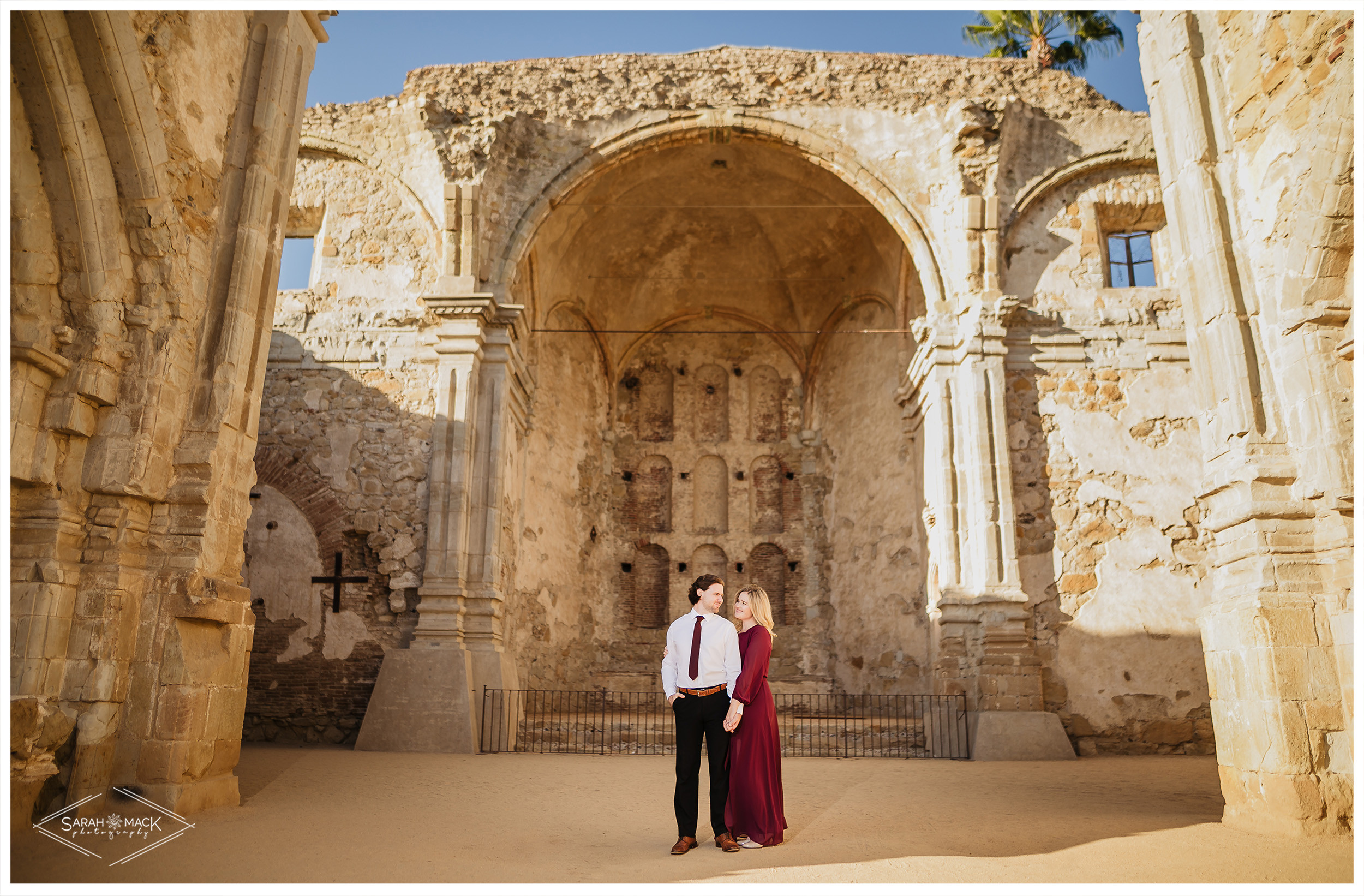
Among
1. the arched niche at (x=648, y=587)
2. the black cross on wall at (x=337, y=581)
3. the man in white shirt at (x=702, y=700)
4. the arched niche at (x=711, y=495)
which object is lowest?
the man in white shirt at (x=702, y=700)

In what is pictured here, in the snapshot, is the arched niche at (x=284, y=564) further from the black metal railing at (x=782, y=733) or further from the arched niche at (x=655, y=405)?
the arched niche at (x=655, y=405)

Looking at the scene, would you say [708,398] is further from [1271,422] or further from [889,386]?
[1271,422]

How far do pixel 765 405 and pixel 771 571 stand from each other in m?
3.34

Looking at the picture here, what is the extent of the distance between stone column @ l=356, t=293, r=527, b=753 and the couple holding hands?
6161mm

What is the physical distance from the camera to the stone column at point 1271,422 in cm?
519

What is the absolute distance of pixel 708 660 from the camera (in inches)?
196

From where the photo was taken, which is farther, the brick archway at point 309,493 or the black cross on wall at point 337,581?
the brick archway at point 309,493

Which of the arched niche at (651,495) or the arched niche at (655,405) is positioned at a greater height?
Result: the arched niche at (655,405)

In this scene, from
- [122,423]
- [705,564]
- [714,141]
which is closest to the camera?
[122,423]

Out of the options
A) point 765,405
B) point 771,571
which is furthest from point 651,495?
point 765,405

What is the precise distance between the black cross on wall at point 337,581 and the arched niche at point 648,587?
6586 millimetres

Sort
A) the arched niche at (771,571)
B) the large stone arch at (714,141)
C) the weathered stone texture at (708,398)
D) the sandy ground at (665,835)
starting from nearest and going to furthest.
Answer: the sandy ground at (665,835)
the weathered stone texture at (708,398)
the large stone arch at (714,141)
the arched niche at (771,571)

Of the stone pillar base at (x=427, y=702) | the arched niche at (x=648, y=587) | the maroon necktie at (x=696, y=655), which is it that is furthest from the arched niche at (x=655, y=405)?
the maroon necktie at (x=696, y=655)

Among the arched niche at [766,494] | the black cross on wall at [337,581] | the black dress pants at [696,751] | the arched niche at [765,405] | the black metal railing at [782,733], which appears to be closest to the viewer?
the black dress pants at [696,751]
